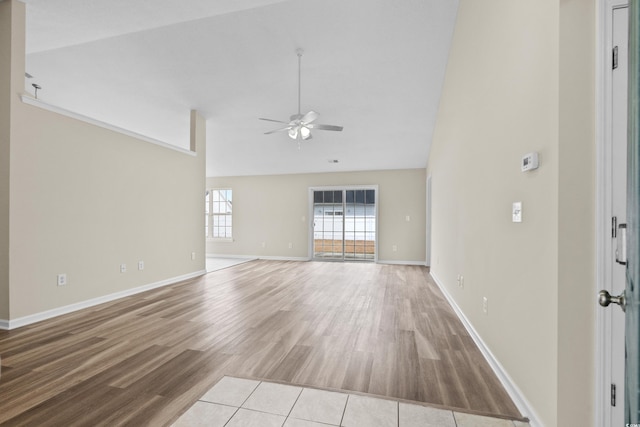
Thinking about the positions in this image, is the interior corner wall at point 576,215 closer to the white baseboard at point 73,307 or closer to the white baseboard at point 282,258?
the white baseboard at point 73,307

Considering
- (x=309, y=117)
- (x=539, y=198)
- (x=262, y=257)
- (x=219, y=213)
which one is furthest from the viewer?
(x=219, y=213)

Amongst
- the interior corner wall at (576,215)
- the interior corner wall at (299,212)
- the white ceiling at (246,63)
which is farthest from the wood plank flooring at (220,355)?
the interior corner wall at (299,212)

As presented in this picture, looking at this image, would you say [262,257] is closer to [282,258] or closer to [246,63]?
[282,258]

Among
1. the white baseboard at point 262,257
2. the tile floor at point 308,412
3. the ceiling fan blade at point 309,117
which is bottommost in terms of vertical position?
the white baseboard at point 262,257

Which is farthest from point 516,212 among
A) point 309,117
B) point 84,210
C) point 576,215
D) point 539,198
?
point 84,210

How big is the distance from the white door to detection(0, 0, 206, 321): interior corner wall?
4.41 meters

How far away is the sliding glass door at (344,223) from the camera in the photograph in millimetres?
7633

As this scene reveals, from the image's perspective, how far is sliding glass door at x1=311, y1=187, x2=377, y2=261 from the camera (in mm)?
7633

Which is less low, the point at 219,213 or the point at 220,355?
the point at 219,213

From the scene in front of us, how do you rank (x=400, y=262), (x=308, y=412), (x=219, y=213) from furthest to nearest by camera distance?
(x=219, y=213) < (x=400, y=262) < (x=308, y=412)

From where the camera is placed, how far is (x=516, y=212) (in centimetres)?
164

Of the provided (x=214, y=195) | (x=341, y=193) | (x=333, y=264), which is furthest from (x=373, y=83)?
(x=214, y=195)

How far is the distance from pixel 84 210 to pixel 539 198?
4.38 metres

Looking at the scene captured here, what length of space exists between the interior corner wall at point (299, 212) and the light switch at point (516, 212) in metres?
5.65
